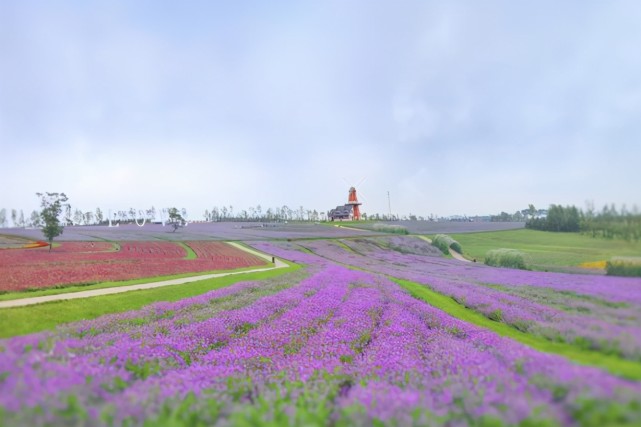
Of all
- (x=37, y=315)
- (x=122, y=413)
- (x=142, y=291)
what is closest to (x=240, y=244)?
(x=142, y=291)

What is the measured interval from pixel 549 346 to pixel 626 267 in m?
2.00

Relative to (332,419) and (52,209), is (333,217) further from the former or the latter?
(332,419)

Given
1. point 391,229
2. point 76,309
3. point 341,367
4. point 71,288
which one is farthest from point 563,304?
point 391,229

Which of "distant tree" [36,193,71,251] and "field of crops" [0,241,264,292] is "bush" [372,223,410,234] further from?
"distant tree" [36,193,71,251]

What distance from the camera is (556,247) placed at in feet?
33.2

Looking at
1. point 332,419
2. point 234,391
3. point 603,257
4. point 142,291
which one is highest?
point 603,257

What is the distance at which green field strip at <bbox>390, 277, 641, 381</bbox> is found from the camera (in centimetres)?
359

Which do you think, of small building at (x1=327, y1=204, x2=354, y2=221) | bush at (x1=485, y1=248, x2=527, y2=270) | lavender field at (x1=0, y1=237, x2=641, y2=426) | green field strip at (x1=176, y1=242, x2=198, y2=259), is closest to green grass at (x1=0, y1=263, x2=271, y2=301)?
lavender field at (x1=0, y1=237, x2=641, y2=426)

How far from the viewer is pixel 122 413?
3.57 m

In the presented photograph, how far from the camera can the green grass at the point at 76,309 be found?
Result: 962 centimetres

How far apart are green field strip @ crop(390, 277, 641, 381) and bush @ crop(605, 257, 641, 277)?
1790 mm

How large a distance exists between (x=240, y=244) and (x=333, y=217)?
122 feet

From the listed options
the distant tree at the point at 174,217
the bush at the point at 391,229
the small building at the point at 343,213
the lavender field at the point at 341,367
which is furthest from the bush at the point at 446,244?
the small building at the point at 343,213

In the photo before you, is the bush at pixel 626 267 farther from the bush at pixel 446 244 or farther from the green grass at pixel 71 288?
the green grass at pixel 71 288
